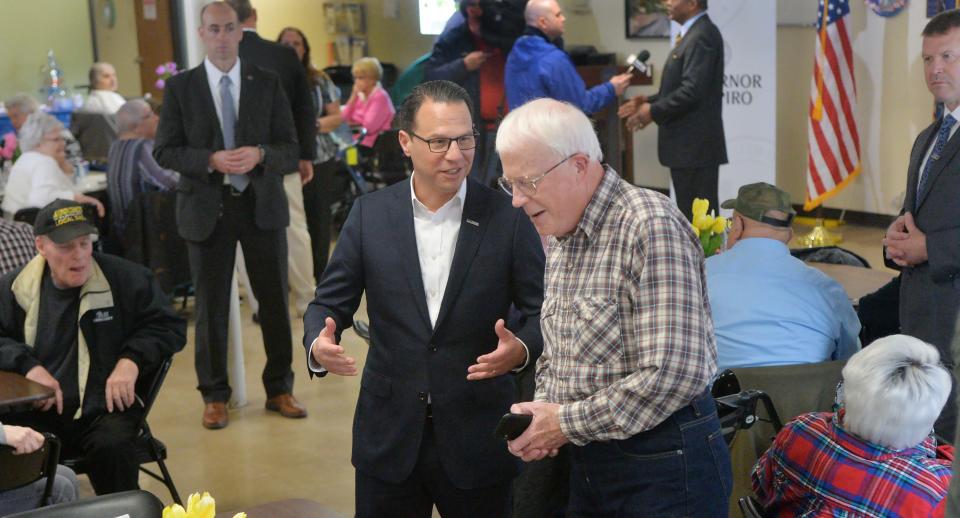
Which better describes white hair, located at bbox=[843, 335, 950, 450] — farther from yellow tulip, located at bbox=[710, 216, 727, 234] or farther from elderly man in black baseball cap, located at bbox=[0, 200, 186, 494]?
elderly man in black baseball cap, located at bbox=[0, 200, 186, 494]

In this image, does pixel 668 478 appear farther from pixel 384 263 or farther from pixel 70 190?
pixel 70 190

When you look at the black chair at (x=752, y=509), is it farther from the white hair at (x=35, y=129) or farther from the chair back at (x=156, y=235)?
the white hair at (x=35, y=129)

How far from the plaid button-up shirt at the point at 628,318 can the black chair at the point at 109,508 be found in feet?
3.29

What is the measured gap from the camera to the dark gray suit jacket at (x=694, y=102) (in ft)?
21.2

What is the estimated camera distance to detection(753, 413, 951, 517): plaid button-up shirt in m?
2.55

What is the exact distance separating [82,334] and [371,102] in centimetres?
624

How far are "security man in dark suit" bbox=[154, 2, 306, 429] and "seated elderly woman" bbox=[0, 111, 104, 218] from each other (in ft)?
6.07

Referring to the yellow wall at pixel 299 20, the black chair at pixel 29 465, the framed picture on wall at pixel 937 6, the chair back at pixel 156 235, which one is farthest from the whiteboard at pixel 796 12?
the black chair at pixel 29 465

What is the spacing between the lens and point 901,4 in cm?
859

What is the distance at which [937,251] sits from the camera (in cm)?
363

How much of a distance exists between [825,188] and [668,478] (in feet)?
24.1

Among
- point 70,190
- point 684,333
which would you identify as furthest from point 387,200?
point 70,190

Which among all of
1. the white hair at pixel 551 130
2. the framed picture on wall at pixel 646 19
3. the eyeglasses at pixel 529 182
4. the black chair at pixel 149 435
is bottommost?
the black chair at pixel 149 435

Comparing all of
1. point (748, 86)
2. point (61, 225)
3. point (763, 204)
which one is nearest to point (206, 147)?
point (61, 225)
